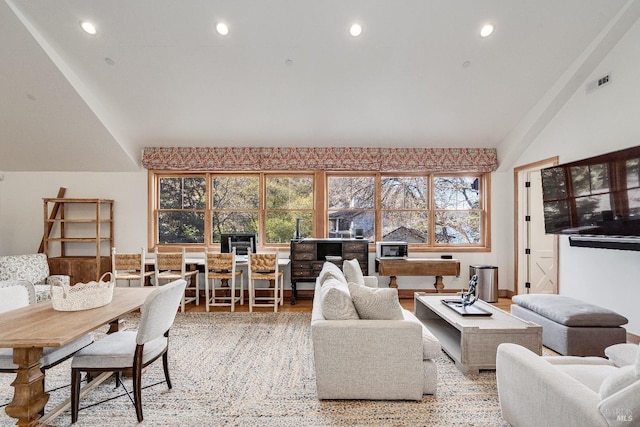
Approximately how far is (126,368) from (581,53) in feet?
17.7

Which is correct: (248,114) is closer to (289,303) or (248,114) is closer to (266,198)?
(266,198)

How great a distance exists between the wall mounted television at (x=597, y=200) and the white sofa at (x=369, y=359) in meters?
2.32

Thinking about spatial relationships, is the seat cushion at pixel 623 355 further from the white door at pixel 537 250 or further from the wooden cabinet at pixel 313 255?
the white door at pixel 537 250

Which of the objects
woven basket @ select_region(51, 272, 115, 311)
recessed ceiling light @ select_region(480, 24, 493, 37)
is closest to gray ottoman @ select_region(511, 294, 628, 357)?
recessed ceiling light @ select_region(480, 24, 493, 37)

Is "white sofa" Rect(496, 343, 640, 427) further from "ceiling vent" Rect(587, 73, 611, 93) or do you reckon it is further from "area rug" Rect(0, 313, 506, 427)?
"ceiling vent" Rect(587, 73, 611, 93)

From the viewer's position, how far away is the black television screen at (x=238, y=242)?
5285mm

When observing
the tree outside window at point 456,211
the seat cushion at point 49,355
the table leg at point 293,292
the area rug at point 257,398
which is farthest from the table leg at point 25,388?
the tree outside window at point 456,211

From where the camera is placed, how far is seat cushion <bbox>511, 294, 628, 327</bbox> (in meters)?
3.03

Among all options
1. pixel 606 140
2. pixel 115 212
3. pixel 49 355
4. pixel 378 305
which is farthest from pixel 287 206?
pixel 606 140

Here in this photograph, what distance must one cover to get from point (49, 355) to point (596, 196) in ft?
15.7

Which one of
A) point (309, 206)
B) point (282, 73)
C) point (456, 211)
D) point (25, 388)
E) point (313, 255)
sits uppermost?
point (282, 73)

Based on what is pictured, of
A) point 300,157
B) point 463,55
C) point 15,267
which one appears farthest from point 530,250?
point 15,267

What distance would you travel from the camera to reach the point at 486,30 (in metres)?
3.59
